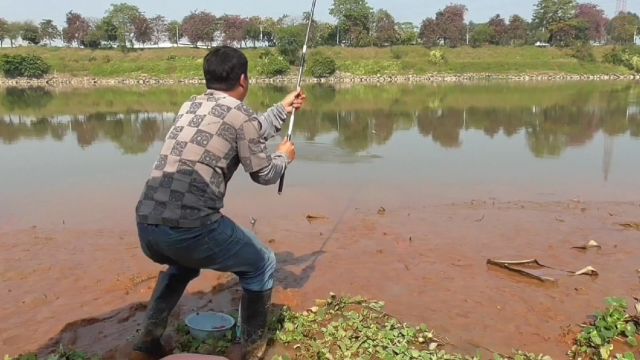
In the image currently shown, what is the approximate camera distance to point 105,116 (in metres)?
21.8

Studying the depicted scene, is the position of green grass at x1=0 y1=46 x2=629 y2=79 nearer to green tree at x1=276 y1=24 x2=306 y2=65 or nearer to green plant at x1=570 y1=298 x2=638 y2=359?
green tree at x1=276 y1=24 x2=306 y2=65

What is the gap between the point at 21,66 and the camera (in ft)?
186

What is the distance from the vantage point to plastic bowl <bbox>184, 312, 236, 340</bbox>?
3842 mm

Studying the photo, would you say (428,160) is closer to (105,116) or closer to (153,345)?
(153,345)

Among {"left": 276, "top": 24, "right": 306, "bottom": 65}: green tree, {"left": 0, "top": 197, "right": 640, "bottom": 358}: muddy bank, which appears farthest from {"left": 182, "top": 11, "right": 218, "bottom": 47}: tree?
{"left": 0, "top": 197, "right": 640, "bottom": 358}: muddy bank

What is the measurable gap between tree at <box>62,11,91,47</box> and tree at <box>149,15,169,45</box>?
350 inches

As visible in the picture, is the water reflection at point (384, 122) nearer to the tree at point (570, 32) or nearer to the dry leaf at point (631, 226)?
the dry leaf at point (631, 226)

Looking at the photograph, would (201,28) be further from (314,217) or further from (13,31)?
(314,217)

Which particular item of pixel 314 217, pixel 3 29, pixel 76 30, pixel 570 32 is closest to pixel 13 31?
pixel 3 29

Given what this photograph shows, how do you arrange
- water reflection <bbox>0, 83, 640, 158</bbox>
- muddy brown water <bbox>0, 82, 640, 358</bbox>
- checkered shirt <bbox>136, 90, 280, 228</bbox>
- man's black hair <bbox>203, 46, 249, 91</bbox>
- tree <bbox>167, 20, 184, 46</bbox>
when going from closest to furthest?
1. checkered shirt <bbox>136, 90, 280, 228</bbox>
2. man's black hair <bbox>203, 46, 249, 91</bbox>
3. muddy brown water <bbox>0, 82, 640, 358</bbox>
4. water reflection <bbox>0, 83, 640, 158</bbox>
5. tree <bbox>167, 20, 184, 46</bbox>

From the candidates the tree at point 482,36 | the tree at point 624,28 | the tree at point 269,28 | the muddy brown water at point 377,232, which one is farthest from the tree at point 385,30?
the muddy brown water at point 377,232

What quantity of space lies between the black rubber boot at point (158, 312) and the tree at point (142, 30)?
8112 cm

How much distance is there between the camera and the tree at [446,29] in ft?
252

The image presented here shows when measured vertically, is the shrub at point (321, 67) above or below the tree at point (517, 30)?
below
